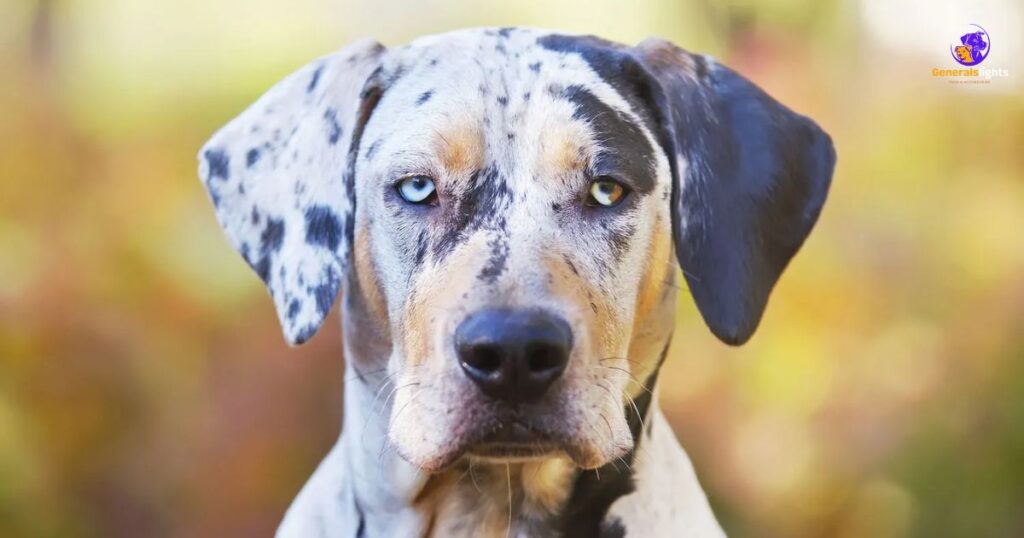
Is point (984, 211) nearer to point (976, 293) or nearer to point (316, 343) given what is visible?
point (976, 293)

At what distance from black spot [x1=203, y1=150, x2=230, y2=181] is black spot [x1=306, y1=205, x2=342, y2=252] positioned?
27 cm

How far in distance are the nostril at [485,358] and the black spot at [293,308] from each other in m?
0.59

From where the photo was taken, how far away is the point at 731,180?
257 centimetres

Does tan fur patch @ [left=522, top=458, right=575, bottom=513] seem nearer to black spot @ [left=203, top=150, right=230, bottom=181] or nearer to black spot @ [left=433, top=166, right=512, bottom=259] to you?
black spot @ [left=433, top=166, right=512, bottom=259]

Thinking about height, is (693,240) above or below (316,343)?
above

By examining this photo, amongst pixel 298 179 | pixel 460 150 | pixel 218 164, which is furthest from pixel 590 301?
pixel 218 164

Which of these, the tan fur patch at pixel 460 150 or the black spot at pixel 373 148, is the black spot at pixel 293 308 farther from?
the tan fur patch at pixel 460 150

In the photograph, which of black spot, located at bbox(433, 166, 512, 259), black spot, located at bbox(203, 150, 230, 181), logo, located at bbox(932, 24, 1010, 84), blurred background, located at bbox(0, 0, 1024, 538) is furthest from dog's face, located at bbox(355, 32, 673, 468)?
logo, located at bbox(932, 24, 1010, 84)

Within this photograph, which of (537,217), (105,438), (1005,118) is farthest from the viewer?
(1005,118)

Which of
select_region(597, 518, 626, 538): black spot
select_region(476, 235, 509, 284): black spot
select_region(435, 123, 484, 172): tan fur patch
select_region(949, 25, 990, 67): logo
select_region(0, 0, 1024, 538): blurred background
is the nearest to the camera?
select_region(476, 235, 509, 284): black spot

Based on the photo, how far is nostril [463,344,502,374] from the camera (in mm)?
2027

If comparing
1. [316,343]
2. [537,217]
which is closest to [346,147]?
[537,217]

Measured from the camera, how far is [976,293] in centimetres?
430

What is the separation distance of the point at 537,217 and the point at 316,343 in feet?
6.39
